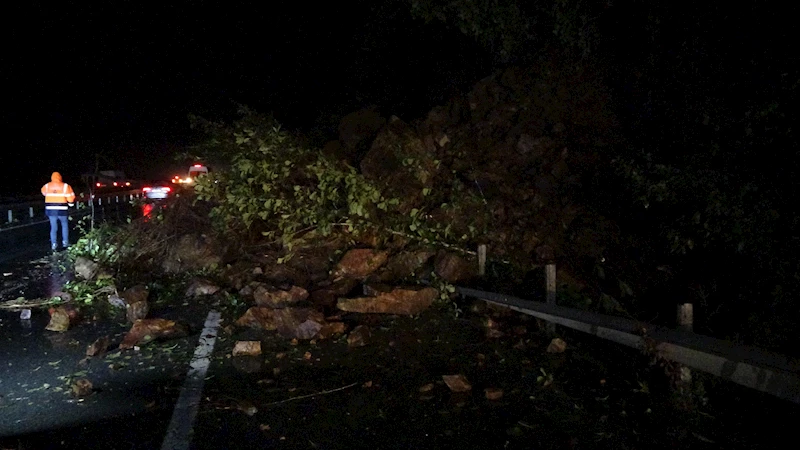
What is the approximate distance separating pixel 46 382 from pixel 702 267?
8.14 m

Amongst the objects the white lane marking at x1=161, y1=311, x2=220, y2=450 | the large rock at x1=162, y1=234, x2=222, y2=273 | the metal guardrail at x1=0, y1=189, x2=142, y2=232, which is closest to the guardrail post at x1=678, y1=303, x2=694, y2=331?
the white lane marking at x1=161, y1=311, x2=220, y2=450

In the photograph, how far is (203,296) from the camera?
9.04 meters

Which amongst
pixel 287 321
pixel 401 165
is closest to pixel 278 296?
pixel 287 321

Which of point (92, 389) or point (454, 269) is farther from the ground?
point (454, 269)

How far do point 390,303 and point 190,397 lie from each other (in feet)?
10.4

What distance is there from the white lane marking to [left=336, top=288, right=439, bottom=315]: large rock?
171 centimetres

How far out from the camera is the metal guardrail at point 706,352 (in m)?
3.93

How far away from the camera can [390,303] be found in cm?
792

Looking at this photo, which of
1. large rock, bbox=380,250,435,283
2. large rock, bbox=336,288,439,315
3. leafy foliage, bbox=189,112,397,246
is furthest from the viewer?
leafy foliage, bbox=189,112,397,246

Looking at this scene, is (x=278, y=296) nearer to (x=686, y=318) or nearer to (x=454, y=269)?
(x=454, y=269)

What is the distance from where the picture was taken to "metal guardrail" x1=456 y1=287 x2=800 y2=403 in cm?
393

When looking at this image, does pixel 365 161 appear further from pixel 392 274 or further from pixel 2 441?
pixel 2 441

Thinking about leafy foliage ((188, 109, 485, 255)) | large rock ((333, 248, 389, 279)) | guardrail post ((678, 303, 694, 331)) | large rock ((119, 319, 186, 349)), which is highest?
leafy foliage ((188, 109, 485, 255))

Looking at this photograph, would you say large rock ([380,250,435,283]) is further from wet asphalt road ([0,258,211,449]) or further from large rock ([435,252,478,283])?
wet asphalt road ([0,258,211,449])
